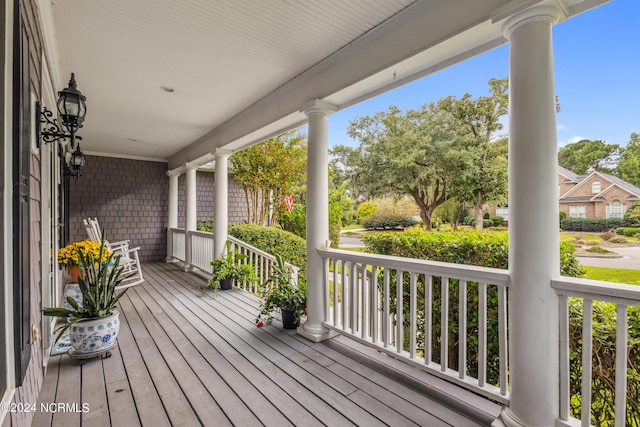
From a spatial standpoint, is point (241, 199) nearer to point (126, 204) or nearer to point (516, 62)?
point (126, 204)

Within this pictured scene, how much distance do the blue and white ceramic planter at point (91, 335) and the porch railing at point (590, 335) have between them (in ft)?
10.6

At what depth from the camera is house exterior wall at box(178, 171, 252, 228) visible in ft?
28.5

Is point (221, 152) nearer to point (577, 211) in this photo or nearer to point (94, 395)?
point (94, 395)

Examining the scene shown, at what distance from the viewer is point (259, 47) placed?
289cm

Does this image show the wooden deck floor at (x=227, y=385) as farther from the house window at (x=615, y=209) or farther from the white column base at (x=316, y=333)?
the house window at (x=615, y=209)

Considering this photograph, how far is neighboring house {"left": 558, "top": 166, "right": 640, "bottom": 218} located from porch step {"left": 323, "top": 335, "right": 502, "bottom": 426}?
4.47 feet

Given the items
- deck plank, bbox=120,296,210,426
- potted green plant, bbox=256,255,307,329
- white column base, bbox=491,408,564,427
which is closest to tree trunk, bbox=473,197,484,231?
white column base, bbox=491,408,564,427

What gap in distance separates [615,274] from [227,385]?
2703 millimetres

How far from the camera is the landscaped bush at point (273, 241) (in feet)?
22.1

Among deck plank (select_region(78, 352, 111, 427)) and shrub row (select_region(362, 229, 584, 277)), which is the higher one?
shrub row (select_region(362, 229, 584, 277))

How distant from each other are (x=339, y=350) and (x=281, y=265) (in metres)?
1.29

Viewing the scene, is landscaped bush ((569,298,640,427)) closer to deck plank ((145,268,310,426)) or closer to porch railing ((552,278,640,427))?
porch railing ((552,278,640,427))

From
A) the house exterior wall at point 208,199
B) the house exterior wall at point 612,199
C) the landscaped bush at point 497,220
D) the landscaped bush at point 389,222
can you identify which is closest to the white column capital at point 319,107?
the landscaped bush at point 389,222

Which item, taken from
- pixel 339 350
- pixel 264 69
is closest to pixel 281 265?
pixel 339 350
